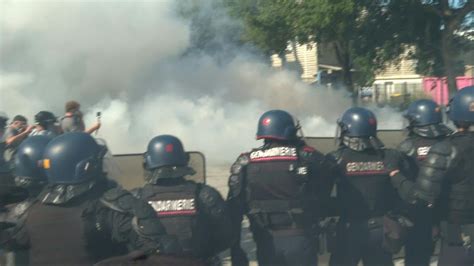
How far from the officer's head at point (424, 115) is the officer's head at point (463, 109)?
35.0 inches

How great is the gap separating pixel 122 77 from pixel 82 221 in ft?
64.5

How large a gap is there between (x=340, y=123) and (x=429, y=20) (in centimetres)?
1504

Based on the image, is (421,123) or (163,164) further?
(421,123)

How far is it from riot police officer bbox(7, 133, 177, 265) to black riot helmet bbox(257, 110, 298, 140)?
1554mm

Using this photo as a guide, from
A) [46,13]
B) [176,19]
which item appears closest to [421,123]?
[46,13]

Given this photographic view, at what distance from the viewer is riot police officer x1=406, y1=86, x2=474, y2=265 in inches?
171

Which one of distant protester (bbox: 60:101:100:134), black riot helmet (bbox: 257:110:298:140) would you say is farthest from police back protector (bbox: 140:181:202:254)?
distant protester (bbox: 60:101:100:134)

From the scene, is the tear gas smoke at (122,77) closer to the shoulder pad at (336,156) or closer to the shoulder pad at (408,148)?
the shoulder pad at (408,148)

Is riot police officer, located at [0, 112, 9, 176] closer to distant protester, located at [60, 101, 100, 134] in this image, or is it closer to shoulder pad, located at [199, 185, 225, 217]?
distant protester, located at [60, 101, 100, 134]

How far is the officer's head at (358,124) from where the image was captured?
16.3ft

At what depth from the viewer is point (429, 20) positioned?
19.1 meters

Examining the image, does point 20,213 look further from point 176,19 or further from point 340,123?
point 176,19

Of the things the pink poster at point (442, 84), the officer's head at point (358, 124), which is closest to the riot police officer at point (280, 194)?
the officer's head at point (358, 124)

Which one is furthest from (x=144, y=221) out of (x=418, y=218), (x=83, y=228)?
(x=418, y=218)
